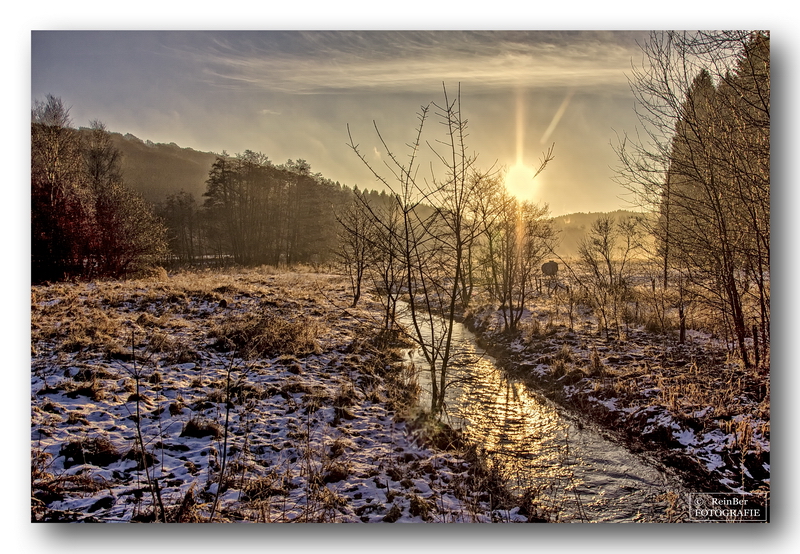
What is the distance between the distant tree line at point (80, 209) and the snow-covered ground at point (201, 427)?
30 cm

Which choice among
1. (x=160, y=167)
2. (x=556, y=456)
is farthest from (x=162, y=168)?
(x=556, y=456)

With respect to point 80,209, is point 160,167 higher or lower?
higher

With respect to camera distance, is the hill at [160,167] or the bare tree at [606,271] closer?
the hill at [160,167]

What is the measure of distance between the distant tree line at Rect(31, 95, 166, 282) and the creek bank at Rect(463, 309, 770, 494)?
6412 millimetres

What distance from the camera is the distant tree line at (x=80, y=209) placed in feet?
12.7

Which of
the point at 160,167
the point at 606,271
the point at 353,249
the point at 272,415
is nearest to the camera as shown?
the point at 272,415

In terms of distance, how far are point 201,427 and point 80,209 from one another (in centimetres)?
295

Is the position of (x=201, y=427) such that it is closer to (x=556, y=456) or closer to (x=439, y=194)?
(x=439, y=194)

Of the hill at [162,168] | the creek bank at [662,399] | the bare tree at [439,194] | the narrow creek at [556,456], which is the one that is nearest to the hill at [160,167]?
the hill at [162,168]

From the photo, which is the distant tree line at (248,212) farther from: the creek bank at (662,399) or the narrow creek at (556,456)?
the creek bank at (662,399)

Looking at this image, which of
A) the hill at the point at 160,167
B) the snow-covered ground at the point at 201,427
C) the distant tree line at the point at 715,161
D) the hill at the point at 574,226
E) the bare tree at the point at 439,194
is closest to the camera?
the snow-covered ground at the point at 201,427

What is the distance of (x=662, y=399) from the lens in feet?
14.8

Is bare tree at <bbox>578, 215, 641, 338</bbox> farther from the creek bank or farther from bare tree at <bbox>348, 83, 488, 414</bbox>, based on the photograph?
bare tree at <bbox>348, 83, 488, 414</bbox>

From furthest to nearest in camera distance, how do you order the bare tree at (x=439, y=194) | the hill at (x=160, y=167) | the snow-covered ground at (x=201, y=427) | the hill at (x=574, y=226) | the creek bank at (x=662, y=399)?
the hill at (x=574, y=226) → the hill at (x=160, y=167) → the bare tree at (x=439, y=194) → the creek bank at (x=662, y=399) → the snow-covered ground at (x=201, y=427)
